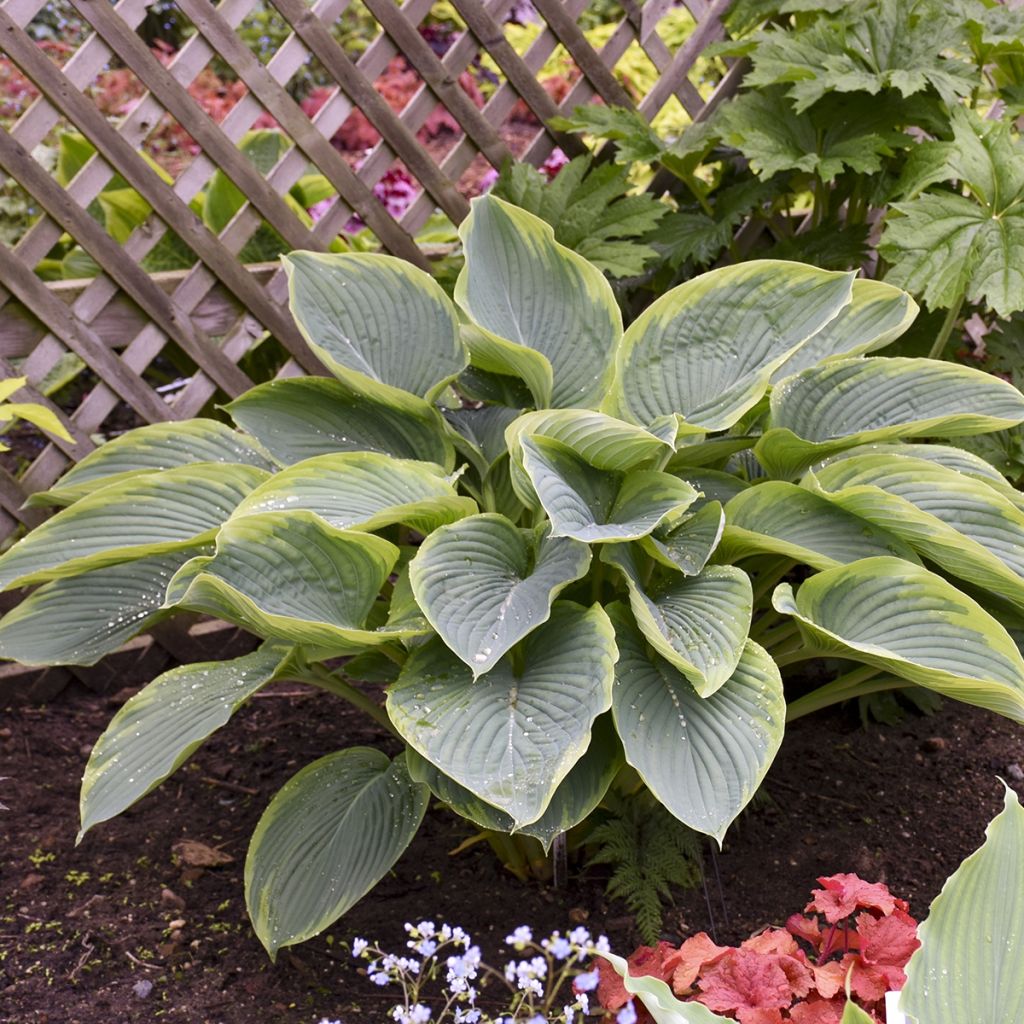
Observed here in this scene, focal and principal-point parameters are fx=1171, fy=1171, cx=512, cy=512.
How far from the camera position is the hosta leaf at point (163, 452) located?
2.07m

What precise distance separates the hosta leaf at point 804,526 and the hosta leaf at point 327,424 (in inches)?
19.4

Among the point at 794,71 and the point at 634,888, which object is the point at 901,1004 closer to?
the point at 634,888

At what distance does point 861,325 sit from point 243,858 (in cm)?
141

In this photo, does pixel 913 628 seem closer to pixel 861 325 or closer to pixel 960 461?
pixel 960 461

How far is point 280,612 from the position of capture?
164cm

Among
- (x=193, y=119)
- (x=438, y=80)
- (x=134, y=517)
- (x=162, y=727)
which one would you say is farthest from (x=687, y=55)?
(x=162, y=727)

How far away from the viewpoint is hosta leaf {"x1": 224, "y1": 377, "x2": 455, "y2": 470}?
1.98 metres

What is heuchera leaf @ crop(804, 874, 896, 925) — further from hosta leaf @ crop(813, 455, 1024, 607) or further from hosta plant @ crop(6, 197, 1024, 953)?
hosta leaf @ crop(813, 455, 1024, 607)

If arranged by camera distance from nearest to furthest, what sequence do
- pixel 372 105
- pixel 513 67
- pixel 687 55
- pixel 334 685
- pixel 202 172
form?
pixel 334 685 → pixel 202 172 → pixel 372 105 → pixel 513 67 → pixel 687 55

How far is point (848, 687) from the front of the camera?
1930 mm

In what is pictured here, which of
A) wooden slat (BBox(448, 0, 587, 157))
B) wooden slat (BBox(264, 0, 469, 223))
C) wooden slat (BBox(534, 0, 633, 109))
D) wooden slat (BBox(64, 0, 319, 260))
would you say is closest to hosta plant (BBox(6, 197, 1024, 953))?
wooden slat (BBox(64, 0, 319, 260))

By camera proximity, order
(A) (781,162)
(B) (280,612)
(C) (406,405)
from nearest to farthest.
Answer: (B) (280,612), (C) (406,405), (A) (781,162)

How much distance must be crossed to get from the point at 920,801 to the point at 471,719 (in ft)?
3.49

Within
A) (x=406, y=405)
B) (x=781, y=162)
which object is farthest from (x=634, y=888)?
(x=781, y=162)
